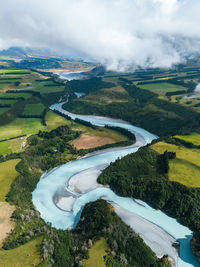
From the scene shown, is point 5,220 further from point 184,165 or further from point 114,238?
point 184,165

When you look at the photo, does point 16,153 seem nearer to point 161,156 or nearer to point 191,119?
point 161,156

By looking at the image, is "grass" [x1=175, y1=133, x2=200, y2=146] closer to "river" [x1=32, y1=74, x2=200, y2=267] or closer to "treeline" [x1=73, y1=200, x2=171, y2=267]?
"river" [x1=32, y1=74, x2=200, y2=267]

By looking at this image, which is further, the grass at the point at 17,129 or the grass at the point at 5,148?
the grass at the point at 17,129

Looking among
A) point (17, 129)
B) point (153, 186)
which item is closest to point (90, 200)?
point (153, 186)

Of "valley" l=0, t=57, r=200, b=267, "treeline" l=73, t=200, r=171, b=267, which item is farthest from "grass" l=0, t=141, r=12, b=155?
→ "treeline" l=73, t=200, r=171, b=267

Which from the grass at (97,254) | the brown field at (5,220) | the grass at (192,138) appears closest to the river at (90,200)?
the brown field at (5,220)

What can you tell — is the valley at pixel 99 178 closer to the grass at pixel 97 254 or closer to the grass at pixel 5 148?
the grass at pixel 5 148

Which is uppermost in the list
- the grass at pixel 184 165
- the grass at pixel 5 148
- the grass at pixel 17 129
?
the grass at pixel 184 165
